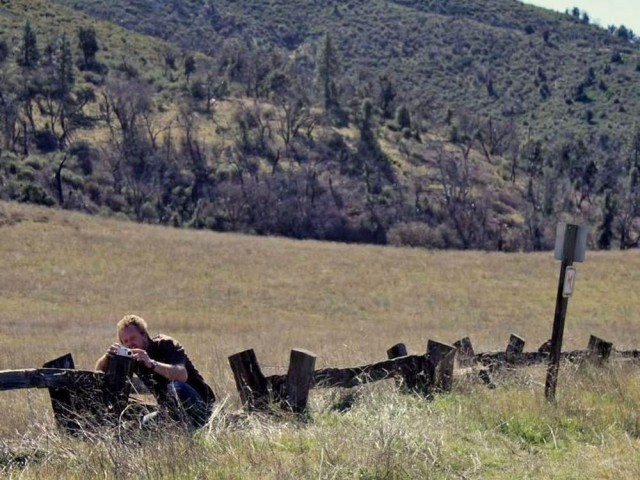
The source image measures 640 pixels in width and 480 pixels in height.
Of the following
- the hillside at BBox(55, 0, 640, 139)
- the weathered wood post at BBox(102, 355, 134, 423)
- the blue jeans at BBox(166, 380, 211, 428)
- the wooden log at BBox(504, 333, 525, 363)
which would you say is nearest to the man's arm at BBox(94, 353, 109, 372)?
the weathered wood post at BBox(102, 355, 134, 423)

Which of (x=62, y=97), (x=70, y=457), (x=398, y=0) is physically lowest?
(x=70, y=457)

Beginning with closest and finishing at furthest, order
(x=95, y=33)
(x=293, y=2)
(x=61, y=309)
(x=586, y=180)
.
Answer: (x=61, y=309) < (x=586, y=180) < (x=95, y=33) < (x=293, y=2)

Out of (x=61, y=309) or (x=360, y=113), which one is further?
(x=360, y=113)

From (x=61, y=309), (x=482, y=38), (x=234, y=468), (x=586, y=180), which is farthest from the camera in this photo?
(x=482, y=38)

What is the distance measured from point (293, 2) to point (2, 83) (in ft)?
295

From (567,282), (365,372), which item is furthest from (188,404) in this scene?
(567,282)

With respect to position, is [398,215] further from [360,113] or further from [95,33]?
[95,33]

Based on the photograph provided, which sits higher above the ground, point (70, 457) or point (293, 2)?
point (293, 2)

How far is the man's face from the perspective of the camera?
636 cm

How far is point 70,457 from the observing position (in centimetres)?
535

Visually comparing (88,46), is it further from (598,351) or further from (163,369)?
(163,369)

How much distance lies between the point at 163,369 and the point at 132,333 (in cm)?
38

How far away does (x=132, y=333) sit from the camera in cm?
637

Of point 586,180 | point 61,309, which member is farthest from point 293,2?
Result: point 61,309
